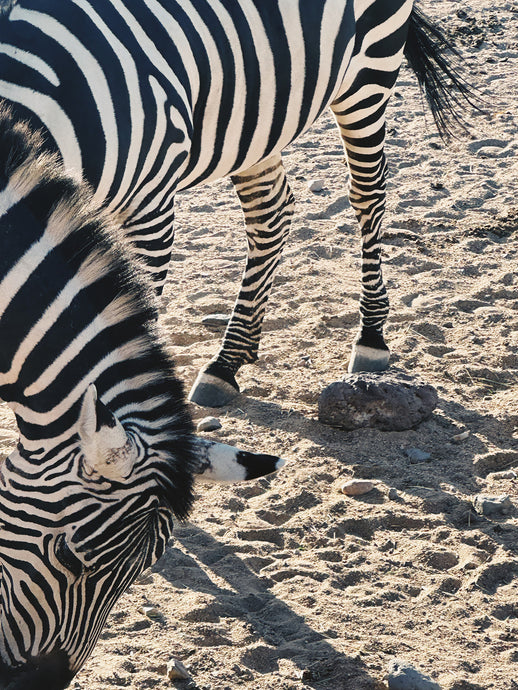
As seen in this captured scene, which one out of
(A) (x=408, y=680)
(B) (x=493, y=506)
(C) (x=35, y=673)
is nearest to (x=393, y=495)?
(B) (x=493, y=506)

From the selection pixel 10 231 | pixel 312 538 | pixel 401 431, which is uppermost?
pixel 10 231

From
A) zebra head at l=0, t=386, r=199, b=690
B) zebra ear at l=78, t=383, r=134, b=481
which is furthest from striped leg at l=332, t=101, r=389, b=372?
zebra ear at l=78, t=383, r=134, b=481

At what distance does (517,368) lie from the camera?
5523 millimetres

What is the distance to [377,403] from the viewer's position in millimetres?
5035

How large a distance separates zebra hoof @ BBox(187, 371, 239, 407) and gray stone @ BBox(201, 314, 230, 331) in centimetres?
75

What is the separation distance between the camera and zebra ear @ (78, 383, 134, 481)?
2305 mm

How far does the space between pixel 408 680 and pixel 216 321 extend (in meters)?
3.27

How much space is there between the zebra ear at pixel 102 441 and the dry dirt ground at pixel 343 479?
1.28m

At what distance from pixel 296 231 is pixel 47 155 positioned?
15.0ft

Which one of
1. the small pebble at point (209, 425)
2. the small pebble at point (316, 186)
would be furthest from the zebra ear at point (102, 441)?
the small pebble at point (316, 186)

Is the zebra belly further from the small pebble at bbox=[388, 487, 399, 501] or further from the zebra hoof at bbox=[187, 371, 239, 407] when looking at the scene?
the small pebble at bbox=[388, 487, 399, 501]

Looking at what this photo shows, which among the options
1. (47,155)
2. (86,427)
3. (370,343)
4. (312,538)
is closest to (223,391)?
(370,343)

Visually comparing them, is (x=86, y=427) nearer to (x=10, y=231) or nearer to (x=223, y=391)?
(x=10, y=231)

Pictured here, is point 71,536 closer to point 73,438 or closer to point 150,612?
point 73,438
